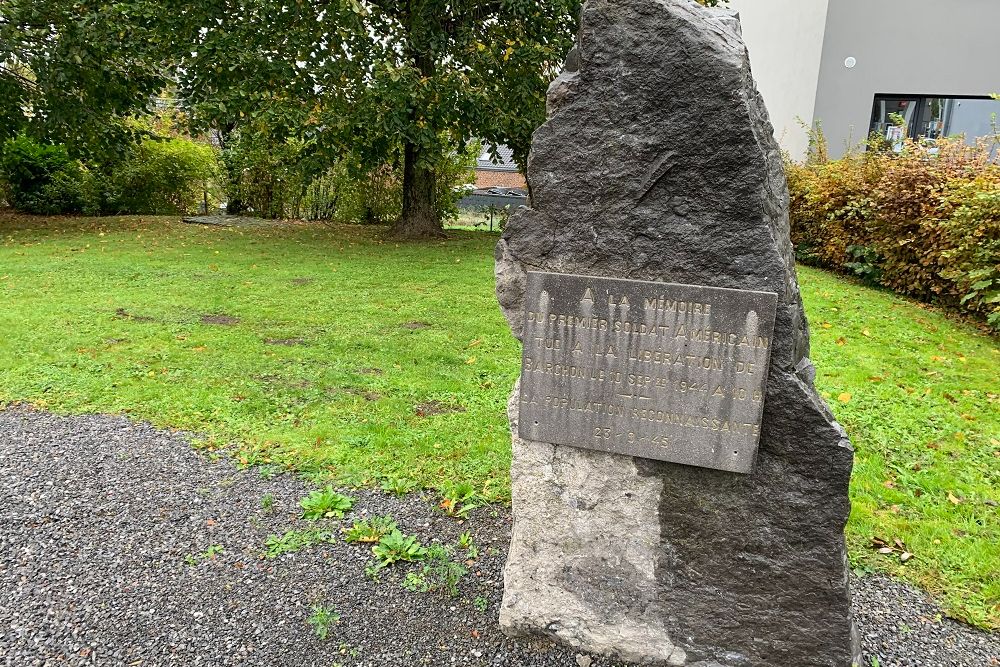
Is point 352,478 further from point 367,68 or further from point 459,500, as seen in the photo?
point 367,68

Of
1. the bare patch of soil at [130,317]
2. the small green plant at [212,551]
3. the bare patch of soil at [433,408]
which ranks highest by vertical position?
the bare patch of soil at [130,317]

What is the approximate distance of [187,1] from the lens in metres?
10.9

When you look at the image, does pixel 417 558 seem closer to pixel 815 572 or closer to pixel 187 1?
pixel 815 572

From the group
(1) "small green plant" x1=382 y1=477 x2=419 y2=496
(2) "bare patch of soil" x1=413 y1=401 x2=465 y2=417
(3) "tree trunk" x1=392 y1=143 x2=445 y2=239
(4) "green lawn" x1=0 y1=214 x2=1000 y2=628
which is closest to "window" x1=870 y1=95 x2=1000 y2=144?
(4) "green lawn" x1=0 y1=214 x2=1000 y2=628

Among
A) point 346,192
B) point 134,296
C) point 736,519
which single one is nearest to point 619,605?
point 736,519

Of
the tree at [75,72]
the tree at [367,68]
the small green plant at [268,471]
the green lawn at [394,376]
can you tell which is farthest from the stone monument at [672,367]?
the tree at [75,72]

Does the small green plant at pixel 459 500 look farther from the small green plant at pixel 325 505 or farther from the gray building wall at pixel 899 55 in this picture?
the gray building wall at pixel 899 55

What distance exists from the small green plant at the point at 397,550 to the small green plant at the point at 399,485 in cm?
52

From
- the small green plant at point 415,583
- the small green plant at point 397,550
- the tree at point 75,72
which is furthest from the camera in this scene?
the tree at point 75,72

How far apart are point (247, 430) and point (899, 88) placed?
687 inches

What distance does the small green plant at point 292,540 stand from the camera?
141 inches

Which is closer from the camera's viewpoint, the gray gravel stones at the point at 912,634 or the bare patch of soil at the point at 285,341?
the gray gravel stones at the point at 912,634

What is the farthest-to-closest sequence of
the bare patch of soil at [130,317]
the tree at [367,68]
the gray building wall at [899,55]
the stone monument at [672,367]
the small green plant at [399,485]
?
the gray building wall at [899,55] → the tree at [367,68] → the bare patch of soil at [130,317] → the small green plant at [399,485] → the stone monument at [672,367]

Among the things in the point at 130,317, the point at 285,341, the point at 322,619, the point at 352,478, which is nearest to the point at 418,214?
the point at 130,317
